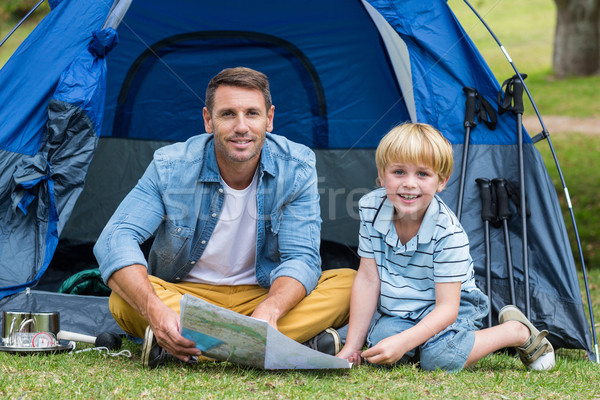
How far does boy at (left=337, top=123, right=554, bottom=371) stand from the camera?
225 centimetres

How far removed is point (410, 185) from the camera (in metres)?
2.29

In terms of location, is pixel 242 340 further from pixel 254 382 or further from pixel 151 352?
pixel 151 352

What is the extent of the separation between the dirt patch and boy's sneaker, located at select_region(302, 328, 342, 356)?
781 cm

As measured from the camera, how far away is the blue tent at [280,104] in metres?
2.75

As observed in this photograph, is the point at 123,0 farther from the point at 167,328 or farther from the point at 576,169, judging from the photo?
the point at 576,169

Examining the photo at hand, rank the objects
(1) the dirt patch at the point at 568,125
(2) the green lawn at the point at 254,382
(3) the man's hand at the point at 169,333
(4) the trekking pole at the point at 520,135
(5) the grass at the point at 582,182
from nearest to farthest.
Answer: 1. (2) the green lawn at the point at 254,382
2. (3) the man's hand at the point at 169,333
3. (4) the trekking pole at the point at 520,135
4. (5) the grass at the point at 582,182
5. (1) the dirt patch at the point at 568,125

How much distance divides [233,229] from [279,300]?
1.34 feet

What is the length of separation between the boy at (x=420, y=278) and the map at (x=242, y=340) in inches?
11.9

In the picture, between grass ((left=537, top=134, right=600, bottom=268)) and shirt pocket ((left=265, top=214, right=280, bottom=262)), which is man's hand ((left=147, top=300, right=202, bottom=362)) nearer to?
shirt pocket ((left=265, top=214, right=280, bottom=262))

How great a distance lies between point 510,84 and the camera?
294 cm

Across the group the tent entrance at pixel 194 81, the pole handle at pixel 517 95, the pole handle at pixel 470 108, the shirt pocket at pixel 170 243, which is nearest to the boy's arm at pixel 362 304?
the shirt pocket at pixel 170 243

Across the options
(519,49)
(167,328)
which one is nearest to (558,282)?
(167,328)

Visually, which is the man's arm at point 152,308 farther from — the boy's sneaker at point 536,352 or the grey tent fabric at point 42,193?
the boy's sneaker at point 536,352

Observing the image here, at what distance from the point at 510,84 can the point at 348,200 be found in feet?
4.45
